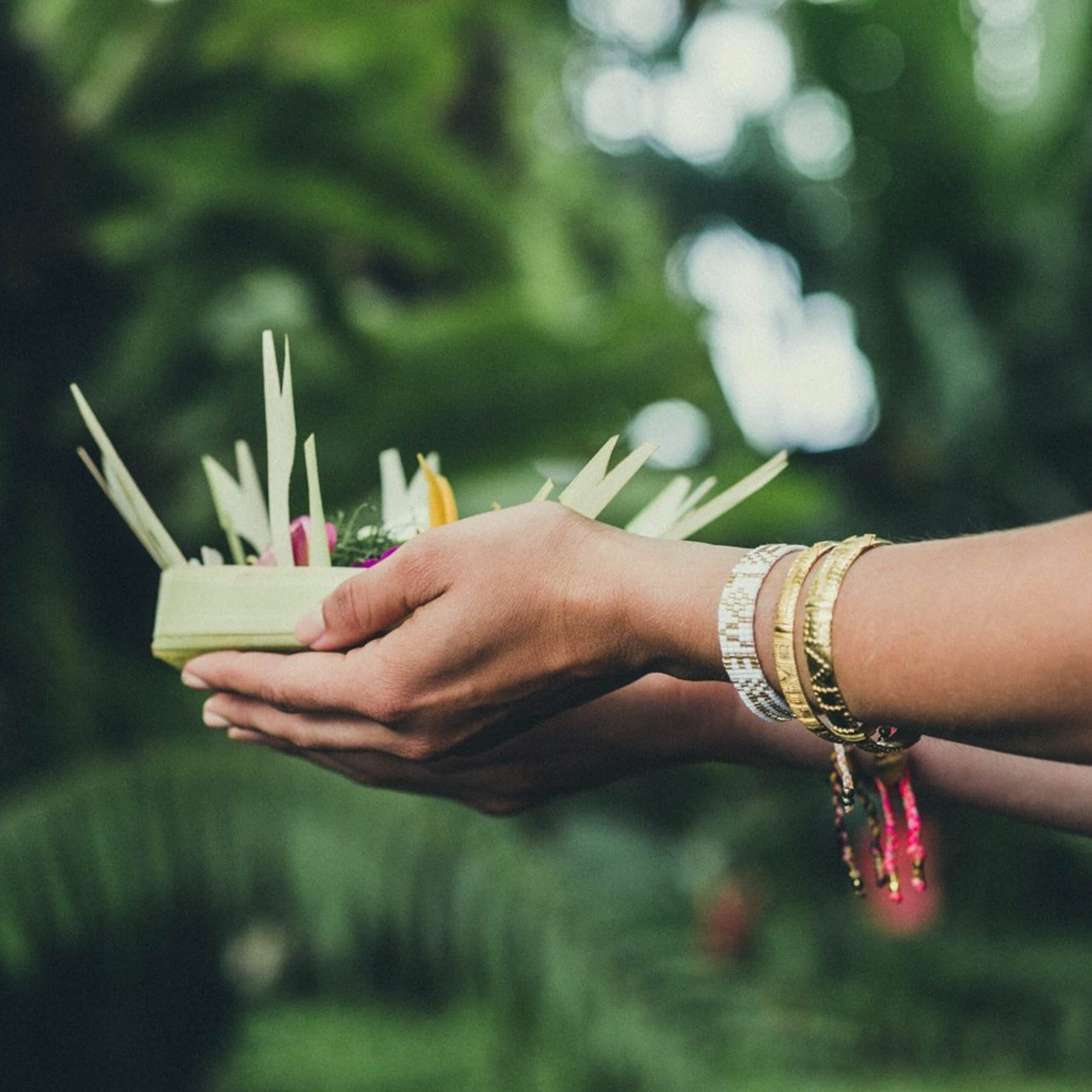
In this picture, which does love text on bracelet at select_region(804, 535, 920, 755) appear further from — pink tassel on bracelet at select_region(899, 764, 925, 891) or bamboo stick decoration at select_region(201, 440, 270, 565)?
bamboo stick decoration at select_region(201, 440, 270, 565)

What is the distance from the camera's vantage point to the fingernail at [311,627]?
0.71m

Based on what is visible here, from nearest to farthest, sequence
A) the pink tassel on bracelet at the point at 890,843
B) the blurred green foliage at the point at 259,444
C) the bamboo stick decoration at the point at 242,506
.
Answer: the pink tassel on bracelet at the point at 890,843
the bamboo stick decoration at the point at 242,506
the blurred green foliage at the point at 259,444

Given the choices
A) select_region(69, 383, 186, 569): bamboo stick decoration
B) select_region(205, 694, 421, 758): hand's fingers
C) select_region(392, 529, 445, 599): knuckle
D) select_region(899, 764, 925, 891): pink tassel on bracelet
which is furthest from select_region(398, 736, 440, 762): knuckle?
select_region(899, 764, 925, 891): pink tassel on bracelet

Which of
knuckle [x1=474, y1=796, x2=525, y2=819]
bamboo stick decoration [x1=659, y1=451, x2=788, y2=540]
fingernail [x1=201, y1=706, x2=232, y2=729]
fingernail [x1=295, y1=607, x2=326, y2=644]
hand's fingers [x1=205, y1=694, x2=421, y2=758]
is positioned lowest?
knuckle [x1=474, y1=796, x2=525, y2=819]

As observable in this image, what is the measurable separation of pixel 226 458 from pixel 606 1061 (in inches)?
41.4

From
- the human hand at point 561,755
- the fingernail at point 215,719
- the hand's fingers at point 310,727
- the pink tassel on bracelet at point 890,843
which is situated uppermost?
the fingernail at point 215,719

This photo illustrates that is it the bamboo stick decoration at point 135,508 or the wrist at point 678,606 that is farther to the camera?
the bamboo stick decoration at point 135,508

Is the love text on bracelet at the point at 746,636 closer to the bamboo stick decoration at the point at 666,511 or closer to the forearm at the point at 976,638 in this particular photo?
the forearm at the point at 976,638

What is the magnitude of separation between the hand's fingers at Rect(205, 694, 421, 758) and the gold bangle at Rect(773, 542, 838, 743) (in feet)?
0.80

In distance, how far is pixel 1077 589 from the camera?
1.62 feet

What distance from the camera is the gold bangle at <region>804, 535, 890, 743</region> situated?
569 millimetres

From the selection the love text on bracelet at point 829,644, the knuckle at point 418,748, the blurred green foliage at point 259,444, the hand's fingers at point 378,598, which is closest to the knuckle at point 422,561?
the hand's fingers at point 378,598

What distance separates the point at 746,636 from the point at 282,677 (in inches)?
11.7

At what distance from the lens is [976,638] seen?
52cm
